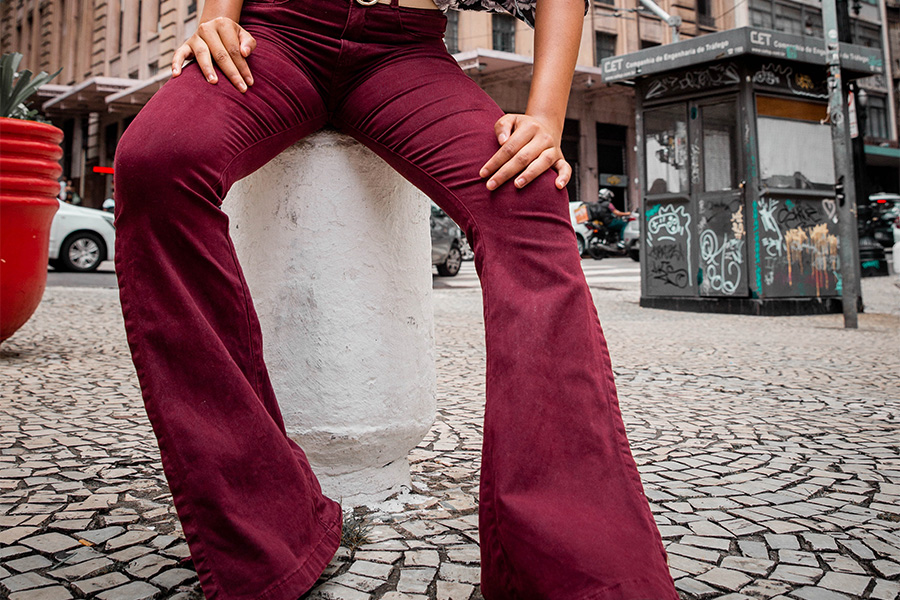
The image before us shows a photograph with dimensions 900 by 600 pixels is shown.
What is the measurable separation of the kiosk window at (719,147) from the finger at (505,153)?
7217 mm

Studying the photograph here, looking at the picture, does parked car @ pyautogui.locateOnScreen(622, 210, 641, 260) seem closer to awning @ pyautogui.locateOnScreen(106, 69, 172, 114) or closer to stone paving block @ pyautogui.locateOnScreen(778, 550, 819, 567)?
awning @ pyautogui.locateOnScreen(106, 69, 172, 114)

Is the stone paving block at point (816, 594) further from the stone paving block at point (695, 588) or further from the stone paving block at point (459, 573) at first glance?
the stone paving block at point (459, 573)

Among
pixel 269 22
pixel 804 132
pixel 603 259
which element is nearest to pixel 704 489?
pixel 269 22

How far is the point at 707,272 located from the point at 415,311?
6771mm

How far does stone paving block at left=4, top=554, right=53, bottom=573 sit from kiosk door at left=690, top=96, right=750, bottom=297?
7249 mm

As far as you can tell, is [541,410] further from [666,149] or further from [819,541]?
[666,149]

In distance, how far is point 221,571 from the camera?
49.1 inches

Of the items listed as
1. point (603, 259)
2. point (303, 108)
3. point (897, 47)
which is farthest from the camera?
point (897, 47)

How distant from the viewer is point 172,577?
1484mm

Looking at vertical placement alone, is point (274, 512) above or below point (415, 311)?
below

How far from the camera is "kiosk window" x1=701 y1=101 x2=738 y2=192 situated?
7.93 metres

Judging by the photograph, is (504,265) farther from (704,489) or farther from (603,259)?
(603,259)

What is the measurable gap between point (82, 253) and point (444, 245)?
5827mm

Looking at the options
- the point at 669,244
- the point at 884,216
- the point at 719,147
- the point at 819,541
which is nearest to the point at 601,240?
the point at 884,216
